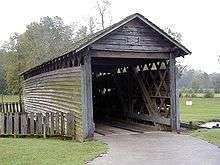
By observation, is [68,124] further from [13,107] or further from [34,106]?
[13,107]

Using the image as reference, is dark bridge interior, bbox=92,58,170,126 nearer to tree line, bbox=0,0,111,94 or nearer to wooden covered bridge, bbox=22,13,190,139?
wooden covered bridge, bbox=22,13,190,139

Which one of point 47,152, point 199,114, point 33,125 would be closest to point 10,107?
point 199,114

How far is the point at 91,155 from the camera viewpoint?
12820 mm

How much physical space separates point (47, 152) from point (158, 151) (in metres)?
3.63

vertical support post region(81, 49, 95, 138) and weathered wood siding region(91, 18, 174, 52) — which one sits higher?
weathered wood siding region(91, 18, 174, 52)

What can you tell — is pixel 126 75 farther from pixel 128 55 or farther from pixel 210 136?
pixel 210 136

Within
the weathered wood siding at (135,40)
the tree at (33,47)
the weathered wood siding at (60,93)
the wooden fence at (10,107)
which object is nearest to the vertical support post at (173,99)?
the weathered wood siding at (135,40)

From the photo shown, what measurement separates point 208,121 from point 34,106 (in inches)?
526

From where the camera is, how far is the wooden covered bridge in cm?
1730

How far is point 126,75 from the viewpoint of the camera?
24.7 meters

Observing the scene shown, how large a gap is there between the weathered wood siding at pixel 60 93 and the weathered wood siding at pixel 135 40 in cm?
182

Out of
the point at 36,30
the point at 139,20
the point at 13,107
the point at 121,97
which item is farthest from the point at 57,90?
the point at 36,30

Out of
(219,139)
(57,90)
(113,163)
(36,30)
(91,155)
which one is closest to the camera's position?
(113,163)

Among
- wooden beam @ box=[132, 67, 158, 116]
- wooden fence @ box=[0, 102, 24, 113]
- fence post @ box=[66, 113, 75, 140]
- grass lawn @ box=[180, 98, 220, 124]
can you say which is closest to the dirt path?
fence post @ box=[66, 113, 75, 140]
